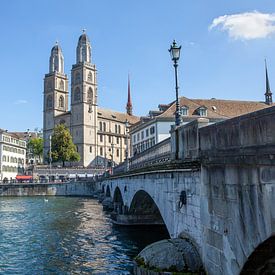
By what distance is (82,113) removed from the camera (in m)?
124

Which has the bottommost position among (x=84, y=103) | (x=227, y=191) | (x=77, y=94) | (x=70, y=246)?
(x=70, y=246)

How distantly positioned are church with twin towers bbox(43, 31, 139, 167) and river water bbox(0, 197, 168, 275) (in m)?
87.0

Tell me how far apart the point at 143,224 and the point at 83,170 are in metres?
80.0

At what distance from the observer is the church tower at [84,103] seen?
4889 inches

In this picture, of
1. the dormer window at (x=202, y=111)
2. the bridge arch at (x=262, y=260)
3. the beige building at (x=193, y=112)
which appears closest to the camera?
the bridge arch at (x=262, y=260)

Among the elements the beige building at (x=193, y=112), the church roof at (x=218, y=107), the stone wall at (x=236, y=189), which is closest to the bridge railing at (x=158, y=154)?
the stone wall at (x=236, y=189)

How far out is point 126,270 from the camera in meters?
18.8

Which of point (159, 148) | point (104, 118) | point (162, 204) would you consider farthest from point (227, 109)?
point (104, 118)

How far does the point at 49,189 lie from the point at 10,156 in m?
25.4

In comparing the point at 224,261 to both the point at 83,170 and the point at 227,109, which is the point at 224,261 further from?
the point at 83,170

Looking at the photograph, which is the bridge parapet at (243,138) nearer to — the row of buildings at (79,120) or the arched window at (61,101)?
the row of buildings at (79,120)

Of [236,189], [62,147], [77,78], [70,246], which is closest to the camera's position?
[236,189]

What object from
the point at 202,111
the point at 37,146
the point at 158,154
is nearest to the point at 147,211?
the point at 158,154

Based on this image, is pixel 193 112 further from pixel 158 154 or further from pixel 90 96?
pixel 90 96
